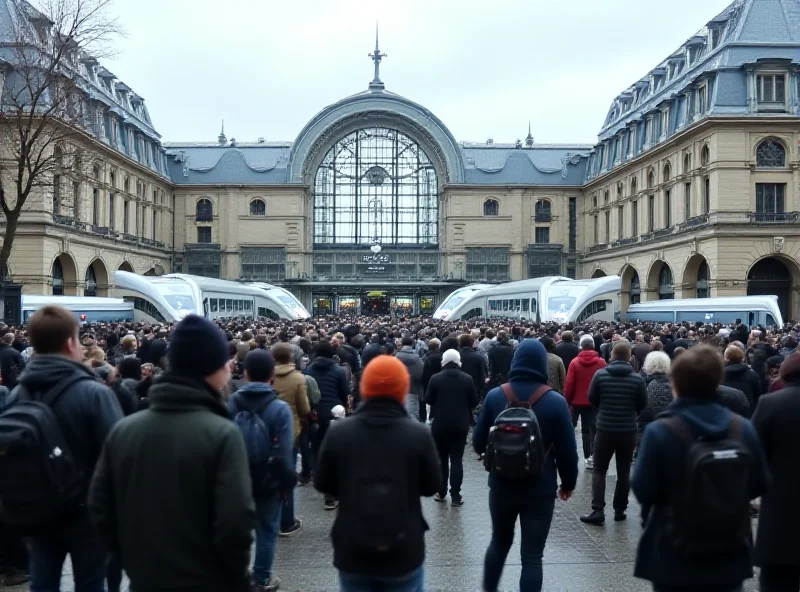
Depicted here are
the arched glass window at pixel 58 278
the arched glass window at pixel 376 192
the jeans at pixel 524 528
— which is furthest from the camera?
the arched glass window at pixel 376 192

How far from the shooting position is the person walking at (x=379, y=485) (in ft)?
13.4

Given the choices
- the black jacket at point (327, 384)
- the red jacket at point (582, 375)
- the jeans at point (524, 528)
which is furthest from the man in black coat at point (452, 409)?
the jeans at point (524, 528)

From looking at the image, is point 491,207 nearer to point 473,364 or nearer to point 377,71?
point 377,71

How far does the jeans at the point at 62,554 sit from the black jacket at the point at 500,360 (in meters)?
10.2

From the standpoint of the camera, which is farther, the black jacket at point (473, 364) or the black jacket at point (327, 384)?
the black jacket at point (473, 364)

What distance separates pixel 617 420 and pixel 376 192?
6187 cm

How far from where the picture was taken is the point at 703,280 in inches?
1704

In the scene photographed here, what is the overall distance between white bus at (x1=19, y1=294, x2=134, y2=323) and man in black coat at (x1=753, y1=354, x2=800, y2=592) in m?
30.8

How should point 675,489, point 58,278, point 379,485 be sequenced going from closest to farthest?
point 675,489, point 379,485, point 58,278

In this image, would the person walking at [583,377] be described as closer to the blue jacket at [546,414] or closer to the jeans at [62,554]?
the blue jacket at [546,414]

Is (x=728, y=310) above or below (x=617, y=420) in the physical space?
above

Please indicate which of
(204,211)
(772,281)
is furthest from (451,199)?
(772,281)

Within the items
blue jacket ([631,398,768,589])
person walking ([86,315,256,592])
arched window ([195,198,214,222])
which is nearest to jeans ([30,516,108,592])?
person walking ([86,315,256,592])

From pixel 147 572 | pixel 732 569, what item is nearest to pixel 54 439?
pixel 147 572
